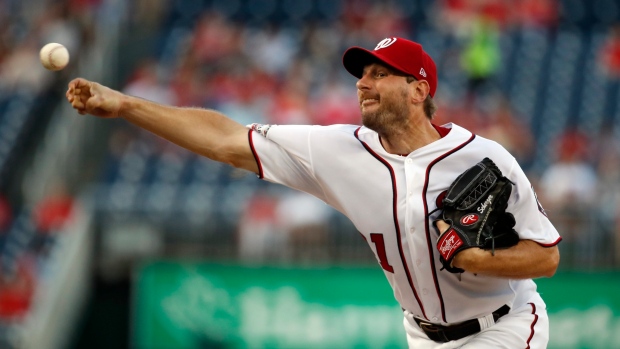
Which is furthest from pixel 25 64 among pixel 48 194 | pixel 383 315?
pixel 383 315

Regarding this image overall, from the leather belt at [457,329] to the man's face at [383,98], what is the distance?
Result: 984 millimetres

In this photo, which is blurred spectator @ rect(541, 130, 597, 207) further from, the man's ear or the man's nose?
the man's nose

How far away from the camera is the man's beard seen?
497 centimetres

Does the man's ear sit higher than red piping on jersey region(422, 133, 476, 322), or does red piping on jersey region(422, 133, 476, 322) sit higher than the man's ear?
the man's ear

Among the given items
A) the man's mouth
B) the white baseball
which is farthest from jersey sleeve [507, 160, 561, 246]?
the white baseball

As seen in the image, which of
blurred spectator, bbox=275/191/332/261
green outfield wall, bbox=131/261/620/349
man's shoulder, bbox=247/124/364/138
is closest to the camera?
man's shoulder, bbox=247/124/364/138

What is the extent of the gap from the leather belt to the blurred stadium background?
5.05 m

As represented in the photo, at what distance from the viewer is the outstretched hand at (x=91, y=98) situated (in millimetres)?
4723

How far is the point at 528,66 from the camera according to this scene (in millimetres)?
13898

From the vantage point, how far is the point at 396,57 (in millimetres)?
4996

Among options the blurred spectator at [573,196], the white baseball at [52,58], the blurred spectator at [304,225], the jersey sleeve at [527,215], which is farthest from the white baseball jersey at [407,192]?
the blurred spectator at [304,225]

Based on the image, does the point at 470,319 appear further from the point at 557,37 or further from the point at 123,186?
the point at 557,37

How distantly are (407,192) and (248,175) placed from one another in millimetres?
3268

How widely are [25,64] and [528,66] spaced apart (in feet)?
21.5
